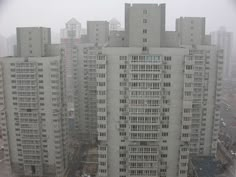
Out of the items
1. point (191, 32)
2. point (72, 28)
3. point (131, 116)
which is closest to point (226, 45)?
point (191, 32)

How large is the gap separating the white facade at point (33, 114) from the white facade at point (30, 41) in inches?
16.2

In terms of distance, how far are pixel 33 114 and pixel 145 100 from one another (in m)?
4.62

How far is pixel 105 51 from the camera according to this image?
23.1 feet

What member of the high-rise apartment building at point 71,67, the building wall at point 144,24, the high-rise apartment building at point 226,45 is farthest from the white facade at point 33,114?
the high-rise apartment building at point 226,45

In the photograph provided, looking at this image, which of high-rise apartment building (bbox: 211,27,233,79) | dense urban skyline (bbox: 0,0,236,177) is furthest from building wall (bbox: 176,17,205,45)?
high-rise apartment building (bbox: 211,27,233,79)

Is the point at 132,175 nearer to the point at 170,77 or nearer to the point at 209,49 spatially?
the point at 170,77

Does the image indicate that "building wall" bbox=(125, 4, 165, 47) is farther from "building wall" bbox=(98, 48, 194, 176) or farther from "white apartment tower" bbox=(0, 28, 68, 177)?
"white apartment tower" bbox=(0, 28, 68, 177)

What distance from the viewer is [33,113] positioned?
9727mm

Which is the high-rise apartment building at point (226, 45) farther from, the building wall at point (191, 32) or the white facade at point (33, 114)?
the white facade at point (33, 114)

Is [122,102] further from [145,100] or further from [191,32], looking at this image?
[191,32]

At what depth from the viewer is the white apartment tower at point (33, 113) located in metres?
9.52

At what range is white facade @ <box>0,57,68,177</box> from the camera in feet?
31.2

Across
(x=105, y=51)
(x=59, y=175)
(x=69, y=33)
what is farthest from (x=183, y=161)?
(x=69, y=33)

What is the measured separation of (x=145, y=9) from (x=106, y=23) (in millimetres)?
6846
